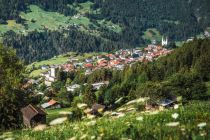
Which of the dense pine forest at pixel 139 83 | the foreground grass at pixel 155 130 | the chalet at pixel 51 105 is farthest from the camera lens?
the chalet at pixel 51 105

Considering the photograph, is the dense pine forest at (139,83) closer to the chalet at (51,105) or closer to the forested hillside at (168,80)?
the forested hillside at (168,80)

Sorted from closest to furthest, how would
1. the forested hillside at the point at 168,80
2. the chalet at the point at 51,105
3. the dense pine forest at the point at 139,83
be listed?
the dense pine forest at the point at 139,83 → the forested hillside at the point at 168,80 → the chalet at the point at 51,105

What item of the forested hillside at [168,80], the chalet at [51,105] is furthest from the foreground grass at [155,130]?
the chalet at [51,105]

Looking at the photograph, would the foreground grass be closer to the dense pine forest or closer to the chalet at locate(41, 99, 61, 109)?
the dense pine forest

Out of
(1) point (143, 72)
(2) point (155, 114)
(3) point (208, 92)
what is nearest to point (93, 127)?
(2) point (155, 114)

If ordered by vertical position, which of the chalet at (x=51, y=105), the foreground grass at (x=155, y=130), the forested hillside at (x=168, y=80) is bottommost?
the chalet at (x=51, y=105)

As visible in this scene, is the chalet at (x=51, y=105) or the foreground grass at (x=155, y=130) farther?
the chalet at (x=51, y=105)

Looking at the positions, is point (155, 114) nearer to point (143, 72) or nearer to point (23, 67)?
point (23, 67)

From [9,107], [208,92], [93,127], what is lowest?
[208,92]

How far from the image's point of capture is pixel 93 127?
9539 mm

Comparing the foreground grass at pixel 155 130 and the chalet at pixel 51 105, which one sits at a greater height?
the foreground grass at pixel 155 130

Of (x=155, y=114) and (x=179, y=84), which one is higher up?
(x=155, y=114)

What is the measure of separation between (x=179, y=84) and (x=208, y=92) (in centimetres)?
841

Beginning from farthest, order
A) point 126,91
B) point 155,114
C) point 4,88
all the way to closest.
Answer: point 126,91
point 4,88
point 155,114
